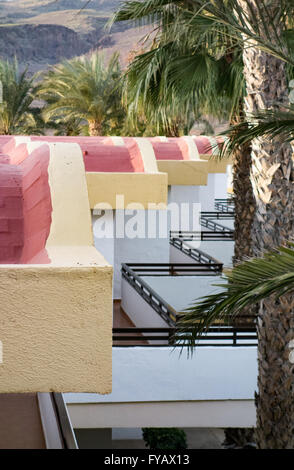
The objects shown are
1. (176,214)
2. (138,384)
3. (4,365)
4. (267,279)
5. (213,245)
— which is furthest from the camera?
(176,214)

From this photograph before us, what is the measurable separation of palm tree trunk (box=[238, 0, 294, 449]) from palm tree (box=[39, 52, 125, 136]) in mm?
20901

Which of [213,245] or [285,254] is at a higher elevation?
[285,254]

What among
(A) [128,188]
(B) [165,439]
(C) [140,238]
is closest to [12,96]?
(C) [140,238]

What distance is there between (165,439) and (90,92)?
60.1 feet

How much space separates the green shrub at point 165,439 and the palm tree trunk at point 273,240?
7.06 meters

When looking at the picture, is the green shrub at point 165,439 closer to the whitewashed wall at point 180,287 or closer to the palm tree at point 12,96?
the whitewashed wall at point 180,287

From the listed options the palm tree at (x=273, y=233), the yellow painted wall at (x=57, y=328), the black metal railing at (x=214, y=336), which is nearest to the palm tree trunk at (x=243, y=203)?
the black metal railing at (x=214, y=336)

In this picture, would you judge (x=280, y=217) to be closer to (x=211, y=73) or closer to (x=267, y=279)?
(x=267, y=279)

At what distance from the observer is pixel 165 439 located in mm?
14781

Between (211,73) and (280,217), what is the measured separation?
4278 millimetres

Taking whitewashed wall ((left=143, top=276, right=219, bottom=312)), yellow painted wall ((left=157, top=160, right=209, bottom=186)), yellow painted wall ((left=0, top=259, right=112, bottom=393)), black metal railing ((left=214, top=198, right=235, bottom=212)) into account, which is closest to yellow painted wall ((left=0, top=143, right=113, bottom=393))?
yellow painted wall ((left=0, top=259, right=112, bottom=393))

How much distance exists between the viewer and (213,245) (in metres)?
19.2

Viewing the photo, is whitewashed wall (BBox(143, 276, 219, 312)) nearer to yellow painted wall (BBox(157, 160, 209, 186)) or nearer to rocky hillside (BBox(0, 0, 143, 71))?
yellow painted wall (BBox(157, 160, 209, 186))

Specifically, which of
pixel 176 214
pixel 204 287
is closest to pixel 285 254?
pixel 204 287
